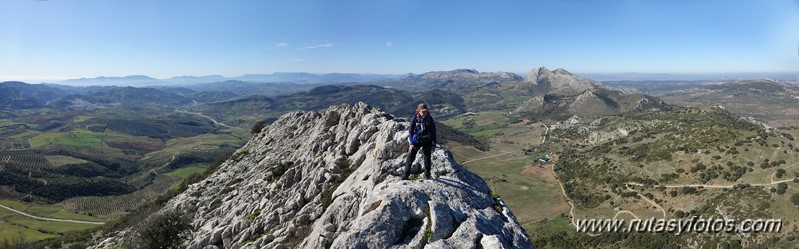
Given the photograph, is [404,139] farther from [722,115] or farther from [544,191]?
[722,115]

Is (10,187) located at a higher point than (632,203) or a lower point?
lower

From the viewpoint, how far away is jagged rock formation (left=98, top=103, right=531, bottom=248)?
66.6 feet

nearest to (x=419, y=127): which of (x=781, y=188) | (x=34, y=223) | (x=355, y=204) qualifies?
(x=355, y=204)

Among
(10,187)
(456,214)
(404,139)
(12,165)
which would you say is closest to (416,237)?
(456,214)

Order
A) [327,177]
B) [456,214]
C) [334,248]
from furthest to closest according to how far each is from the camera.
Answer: [327,177] → [456,214] → [334,248]

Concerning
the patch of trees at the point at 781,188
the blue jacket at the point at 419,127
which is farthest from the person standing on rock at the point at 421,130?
the patch of trees at the point at 781,188

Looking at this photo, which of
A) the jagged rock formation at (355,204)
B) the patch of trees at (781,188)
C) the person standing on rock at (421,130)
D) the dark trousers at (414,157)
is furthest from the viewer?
the patch of trees at (781,188)

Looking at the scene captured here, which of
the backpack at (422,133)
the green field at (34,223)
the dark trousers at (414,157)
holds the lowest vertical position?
the green field at (34,223)

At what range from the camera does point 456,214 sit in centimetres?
2180

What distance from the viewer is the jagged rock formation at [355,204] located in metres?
20.3

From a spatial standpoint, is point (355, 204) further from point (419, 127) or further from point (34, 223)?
point (34, 223)

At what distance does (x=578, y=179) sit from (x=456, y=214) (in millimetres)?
117401

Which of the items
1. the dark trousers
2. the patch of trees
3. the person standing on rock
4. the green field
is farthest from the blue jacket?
the green field

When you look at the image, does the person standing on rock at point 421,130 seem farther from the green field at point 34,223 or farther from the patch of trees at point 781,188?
the green field at point 34,223
